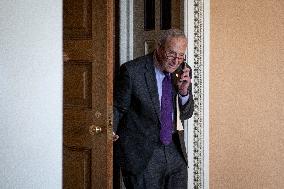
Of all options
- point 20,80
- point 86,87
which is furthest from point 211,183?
point 20,80

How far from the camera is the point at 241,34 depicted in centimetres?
280

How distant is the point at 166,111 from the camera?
224 cm

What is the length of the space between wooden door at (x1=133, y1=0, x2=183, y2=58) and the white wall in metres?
1.45

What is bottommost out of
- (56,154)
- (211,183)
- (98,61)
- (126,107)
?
(211,183)

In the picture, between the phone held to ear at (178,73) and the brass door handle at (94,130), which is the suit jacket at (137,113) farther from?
the brass door handle at (94,130)

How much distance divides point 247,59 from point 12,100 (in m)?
1.78

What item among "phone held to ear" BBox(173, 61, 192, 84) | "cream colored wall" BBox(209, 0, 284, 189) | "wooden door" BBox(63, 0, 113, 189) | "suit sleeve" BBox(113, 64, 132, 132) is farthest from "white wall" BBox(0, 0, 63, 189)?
"cream colored wall" BBox(209, 0, 284, 189)

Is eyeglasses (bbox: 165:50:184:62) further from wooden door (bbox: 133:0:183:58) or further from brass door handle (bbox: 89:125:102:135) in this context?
wooden door (bbox: 133:0:183:58)

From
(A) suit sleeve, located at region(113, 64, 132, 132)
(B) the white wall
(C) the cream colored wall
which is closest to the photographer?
(B) the white wall

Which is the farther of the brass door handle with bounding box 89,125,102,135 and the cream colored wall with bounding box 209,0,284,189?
the cream colored wall with bounding box 209,0,284,189

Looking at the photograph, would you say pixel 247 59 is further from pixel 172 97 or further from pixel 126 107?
pixel 126 107

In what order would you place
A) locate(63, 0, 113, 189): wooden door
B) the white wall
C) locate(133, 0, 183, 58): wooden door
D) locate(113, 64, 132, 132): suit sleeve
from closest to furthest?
the white wall, locate(63, 0, 113, 189): wooden door, locate(113, 64, 132, 132): suit sleeve, locate(133, 0, 183, 58): wooden door

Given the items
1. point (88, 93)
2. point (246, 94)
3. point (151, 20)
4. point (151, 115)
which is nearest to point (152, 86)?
point (151, 115)

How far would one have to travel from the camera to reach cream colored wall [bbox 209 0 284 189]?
2746 mm
